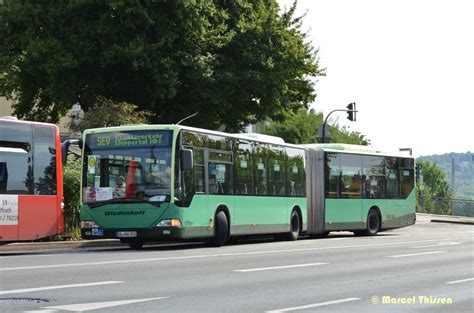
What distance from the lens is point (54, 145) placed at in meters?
22.4

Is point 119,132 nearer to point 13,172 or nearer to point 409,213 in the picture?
point 13,172

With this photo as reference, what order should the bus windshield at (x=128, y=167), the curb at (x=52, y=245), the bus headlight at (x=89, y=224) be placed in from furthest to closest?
the curb at (x=52, y=245), the bus headlight at (x=89, y=224), the bus windshield at (x=128, y=167)

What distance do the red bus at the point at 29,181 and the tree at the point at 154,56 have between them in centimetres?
1340

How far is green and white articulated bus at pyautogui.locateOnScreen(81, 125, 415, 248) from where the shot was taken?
2214cm

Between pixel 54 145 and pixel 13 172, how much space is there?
65.5 inches

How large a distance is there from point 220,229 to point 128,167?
3.31 meters

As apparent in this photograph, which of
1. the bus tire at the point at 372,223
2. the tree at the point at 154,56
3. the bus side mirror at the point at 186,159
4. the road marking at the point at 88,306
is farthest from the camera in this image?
the tree at the point at 154,56

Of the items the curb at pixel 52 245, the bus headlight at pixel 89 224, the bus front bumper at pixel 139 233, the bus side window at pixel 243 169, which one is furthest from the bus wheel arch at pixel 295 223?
the bus headlight at pixel 89 224

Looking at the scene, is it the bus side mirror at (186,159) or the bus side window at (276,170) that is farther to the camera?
the bus side window at (276,170)

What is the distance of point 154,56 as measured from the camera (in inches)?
1435

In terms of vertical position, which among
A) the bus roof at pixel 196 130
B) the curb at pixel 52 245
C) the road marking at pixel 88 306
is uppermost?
the bus roof at pixel 196 130

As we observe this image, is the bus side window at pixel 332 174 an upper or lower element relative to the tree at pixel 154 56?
lower

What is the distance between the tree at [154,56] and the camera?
3619cm

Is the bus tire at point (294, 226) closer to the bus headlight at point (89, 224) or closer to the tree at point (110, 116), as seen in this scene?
the tree at point (110, 116)
